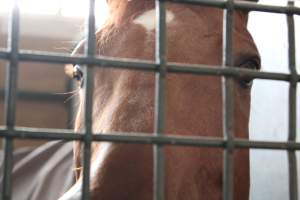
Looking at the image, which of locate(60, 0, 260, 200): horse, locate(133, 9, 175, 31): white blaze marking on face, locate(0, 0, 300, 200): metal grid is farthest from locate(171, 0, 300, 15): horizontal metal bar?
locate(133, 9, 175, 31): white blaze marking on face

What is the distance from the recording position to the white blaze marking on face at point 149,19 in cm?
125

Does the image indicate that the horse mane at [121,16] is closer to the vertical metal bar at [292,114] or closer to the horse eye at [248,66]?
the horse eye at [248,66]

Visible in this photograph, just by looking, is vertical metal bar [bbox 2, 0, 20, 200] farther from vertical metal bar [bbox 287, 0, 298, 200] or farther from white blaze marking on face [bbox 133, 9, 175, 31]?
white blaze marking on face [bbox 133, 9, 175, 31]

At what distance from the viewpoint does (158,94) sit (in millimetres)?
592

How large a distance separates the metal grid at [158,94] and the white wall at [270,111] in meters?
0.86

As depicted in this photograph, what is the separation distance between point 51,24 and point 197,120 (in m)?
3.38

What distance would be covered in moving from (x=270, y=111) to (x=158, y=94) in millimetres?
1188

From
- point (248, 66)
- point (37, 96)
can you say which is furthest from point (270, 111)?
point (37, 96)

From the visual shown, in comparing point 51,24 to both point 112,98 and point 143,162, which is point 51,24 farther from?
point 143,162

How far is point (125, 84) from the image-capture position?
1.12 meters

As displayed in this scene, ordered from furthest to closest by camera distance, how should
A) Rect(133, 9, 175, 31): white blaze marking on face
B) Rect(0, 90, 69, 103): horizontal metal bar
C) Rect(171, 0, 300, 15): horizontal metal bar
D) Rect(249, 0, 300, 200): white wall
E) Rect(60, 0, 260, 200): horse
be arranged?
1. Rect(0, 90, 69, 103): horizontal metal bar
2. Rect(249, 0, 300, 200): white wall
3. Rect(133, 9, 175, 31): white blaze marking on face
4. Rect(60, 0, 260, 200): horse
5. Rect(171, 0, 300, 15): horizontal metal bar

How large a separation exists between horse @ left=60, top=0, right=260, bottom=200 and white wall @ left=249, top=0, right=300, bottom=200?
0.26 metres

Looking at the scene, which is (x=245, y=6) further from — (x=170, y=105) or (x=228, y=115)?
(x=170, y=105)

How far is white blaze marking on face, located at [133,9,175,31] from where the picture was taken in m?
1.25
